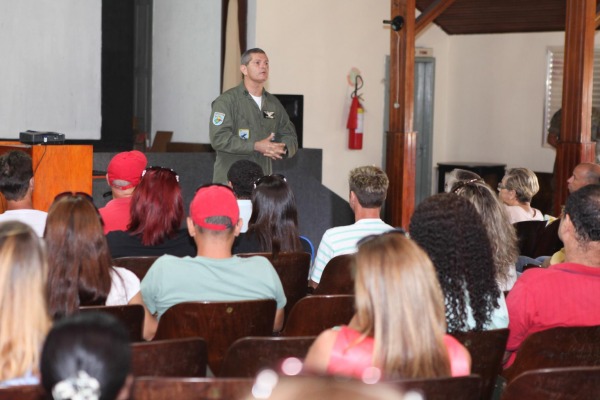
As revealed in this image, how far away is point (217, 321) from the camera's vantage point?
9.48ft

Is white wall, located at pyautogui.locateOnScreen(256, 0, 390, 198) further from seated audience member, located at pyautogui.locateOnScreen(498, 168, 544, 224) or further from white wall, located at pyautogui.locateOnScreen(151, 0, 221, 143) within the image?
seated audience member, located at pyautogui.locateOnScreen(498, 168, 544, 224)

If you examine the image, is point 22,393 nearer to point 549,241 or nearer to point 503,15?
point 549,241

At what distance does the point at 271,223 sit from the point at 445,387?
243 centimetres

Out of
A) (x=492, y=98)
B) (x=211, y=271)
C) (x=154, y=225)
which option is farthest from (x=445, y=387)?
(x=492, y=98)

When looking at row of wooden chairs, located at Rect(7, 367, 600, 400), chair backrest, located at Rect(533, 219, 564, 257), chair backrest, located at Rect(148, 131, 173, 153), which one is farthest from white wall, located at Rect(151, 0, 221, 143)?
row of wooden chairs, located at Rect(7, 367, 600, 400)

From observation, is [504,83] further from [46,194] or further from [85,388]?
[85,388]

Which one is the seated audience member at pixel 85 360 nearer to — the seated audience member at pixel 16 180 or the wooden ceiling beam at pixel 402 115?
the seated audience member at pixel 16 180

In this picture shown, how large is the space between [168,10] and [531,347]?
29.5 ft

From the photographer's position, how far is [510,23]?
11.6 meters

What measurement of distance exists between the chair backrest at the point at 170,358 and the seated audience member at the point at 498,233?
1.65m

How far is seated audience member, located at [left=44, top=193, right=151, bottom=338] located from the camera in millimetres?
2906

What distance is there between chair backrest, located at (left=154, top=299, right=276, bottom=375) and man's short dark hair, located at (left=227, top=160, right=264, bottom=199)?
220cm

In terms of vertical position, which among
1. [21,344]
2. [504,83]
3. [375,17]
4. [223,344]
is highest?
[375,17]

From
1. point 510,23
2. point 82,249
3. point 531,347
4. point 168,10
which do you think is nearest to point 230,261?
point 82,249
